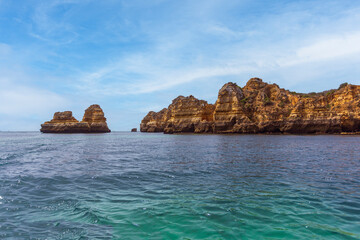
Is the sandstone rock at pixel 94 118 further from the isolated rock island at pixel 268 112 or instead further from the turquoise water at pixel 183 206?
the turquoise water at pixel 183 206

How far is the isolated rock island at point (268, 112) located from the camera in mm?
59812

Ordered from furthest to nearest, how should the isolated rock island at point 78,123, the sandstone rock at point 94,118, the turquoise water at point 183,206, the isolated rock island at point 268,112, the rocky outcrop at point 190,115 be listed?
1. the sandstone rock at point 94,118
2. the isolated rock island at point 78,123
3. the rocky outcrop at point 190,115
4. the isolated rock island at point 268,112
5. the turquoise water at point 183,206

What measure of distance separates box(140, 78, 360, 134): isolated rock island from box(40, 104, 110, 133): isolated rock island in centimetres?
4509

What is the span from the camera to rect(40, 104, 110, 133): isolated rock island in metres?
108

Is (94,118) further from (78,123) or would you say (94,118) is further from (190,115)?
(190,115)

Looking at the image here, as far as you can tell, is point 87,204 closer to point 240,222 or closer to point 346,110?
point 240,222

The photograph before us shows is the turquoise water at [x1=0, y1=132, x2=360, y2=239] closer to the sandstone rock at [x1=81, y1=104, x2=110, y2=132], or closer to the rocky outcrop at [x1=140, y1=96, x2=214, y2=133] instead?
the rocky outcrop at [x1=140, y1=96, x2=214, y2=133]

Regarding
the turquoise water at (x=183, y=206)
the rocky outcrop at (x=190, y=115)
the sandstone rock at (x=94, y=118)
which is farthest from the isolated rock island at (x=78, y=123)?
the turquoise water at (x=183, y=206)

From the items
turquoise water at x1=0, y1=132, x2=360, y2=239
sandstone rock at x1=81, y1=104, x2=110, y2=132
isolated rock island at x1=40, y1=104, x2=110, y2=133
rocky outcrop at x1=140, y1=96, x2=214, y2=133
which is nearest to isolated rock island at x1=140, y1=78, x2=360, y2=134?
rocky outcrop at x1=140, y1=96, x2=214, y2=133

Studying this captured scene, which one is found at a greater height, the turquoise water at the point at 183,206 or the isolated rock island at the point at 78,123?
the isolated rock island at the point at 78,123

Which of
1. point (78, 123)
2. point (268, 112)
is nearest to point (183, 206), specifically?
point (268, 112)

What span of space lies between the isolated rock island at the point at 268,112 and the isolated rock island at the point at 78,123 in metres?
45.1

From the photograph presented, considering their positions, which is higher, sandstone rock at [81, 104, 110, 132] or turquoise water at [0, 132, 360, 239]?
sandstone rock at [81, 104, 110, 132]

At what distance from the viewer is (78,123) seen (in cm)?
10719
